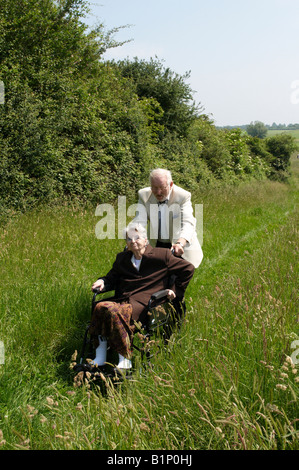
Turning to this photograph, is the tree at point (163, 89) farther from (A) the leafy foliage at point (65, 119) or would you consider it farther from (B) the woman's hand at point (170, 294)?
(B) the woman's hand at point (170, 294)

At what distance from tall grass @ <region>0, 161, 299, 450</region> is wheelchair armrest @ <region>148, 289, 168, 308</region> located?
1.07 feet

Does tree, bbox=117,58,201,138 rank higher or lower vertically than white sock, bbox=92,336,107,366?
higher

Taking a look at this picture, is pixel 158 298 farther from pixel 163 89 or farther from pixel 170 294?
pixel 163 89

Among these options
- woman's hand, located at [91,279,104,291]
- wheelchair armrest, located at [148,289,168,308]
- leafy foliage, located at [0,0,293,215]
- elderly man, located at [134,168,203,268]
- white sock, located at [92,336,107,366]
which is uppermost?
leafy foliage, located at [0,0,293,215]

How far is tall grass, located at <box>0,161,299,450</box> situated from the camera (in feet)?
7.92

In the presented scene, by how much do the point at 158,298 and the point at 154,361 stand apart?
2.35 ft

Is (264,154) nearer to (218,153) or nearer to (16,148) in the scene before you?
(218,153)

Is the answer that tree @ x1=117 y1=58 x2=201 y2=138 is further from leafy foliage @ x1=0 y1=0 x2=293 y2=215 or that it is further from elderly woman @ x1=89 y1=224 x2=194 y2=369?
elderly woman @ x1=89 y1=224 x2=194 y2=369

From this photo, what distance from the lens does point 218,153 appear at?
2275 cm

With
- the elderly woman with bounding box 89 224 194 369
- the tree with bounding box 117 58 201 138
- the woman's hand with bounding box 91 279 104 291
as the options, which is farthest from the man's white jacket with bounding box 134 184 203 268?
the tree with bounding box 117 58 201 138

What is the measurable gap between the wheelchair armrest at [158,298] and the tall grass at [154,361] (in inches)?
12.8
